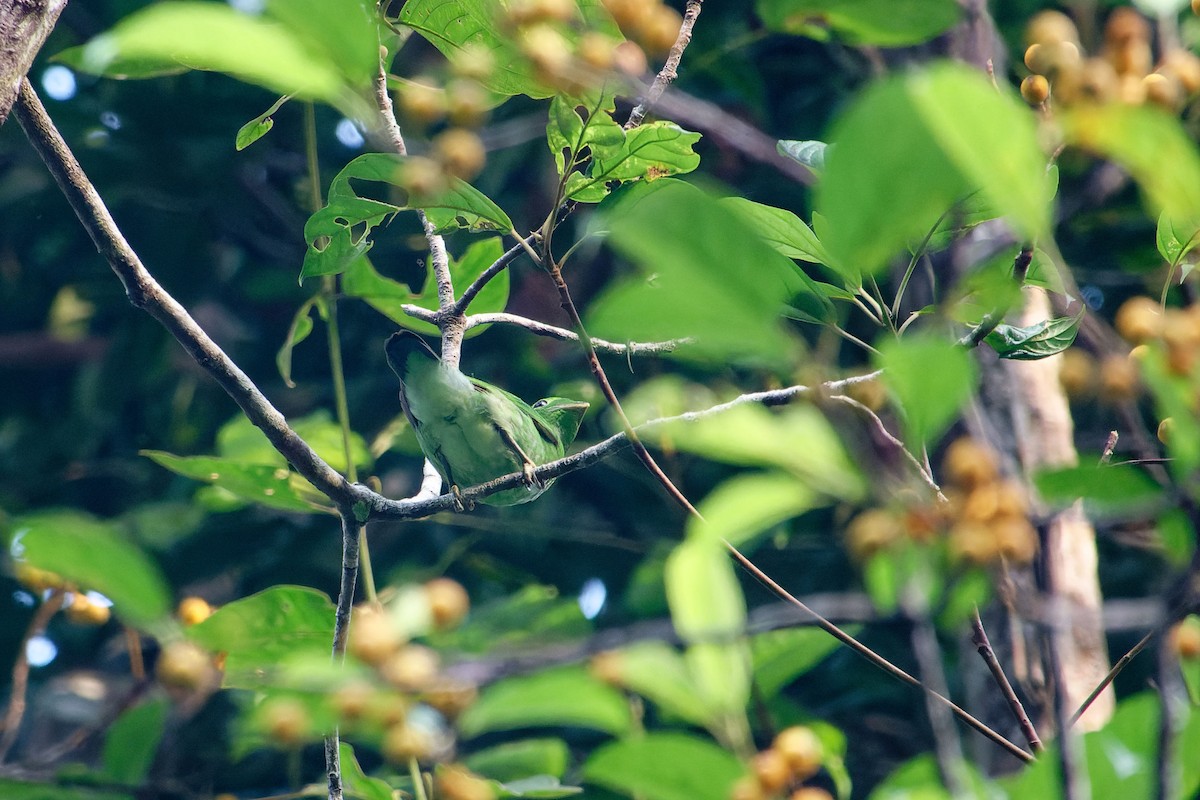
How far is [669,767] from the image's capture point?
3.26ft

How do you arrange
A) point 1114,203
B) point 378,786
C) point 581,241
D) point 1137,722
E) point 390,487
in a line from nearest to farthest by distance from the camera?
point 1137,722 < point 378,786 < point 581,241 < point 1114,203 < point 390,487

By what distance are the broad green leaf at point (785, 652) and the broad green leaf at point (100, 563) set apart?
1.39m

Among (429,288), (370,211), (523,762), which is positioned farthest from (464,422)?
(370,211)

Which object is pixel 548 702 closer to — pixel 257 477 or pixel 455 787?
pixel 455 787

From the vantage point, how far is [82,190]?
173 cm

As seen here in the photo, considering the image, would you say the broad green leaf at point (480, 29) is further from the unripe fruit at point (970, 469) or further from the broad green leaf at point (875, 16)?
the unripe fruit at point (970, 469)

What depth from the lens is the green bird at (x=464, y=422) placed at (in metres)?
2.85

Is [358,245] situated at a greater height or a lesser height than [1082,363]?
greater

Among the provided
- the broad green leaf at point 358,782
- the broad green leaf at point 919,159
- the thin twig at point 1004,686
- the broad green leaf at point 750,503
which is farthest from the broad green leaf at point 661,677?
the broad green leaf at point 358,782

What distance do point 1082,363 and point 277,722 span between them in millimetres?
820

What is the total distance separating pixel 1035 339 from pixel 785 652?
0.78m

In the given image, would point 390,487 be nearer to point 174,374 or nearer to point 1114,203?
point 174,374

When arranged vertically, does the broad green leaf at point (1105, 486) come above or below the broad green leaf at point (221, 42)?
below

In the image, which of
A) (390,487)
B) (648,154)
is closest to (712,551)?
(648,154)
